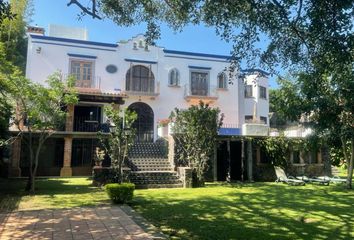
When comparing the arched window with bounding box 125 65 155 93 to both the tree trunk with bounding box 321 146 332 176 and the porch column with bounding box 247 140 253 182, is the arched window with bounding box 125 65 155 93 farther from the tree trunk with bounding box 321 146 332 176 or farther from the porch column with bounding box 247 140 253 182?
the tree trunk with bounding box 321 146 332 176

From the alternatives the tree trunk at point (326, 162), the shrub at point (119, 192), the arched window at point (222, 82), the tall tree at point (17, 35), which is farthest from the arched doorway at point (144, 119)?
the shrub at point (119, 192)

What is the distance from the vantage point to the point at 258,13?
24.1ft

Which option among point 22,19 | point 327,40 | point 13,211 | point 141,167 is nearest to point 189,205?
point 13,211

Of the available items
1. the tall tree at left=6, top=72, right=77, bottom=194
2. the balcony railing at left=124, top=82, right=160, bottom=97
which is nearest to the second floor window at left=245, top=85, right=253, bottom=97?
the balcony railing at left=124, top=82, right=160, bottom=97

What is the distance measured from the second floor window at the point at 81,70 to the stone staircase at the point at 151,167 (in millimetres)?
7227

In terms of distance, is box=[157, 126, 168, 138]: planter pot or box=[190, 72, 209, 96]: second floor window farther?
box=[190, 72, 209, 96]: second floor window

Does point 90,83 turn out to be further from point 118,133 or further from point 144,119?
point 118,133

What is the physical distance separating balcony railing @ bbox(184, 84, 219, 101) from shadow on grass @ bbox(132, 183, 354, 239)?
14.3 m

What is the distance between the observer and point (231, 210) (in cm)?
1024

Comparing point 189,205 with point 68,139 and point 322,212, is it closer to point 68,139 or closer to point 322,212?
point 322,212

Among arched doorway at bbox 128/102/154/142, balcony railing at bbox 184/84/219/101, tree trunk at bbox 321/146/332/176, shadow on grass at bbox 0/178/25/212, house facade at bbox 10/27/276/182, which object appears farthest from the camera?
balcony railing at bbox 184/84/219/101

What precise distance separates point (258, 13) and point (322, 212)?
6076 millimetres

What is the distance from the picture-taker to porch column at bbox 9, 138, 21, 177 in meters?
20.5

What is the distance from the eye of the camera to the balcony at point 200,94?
1094 inches
